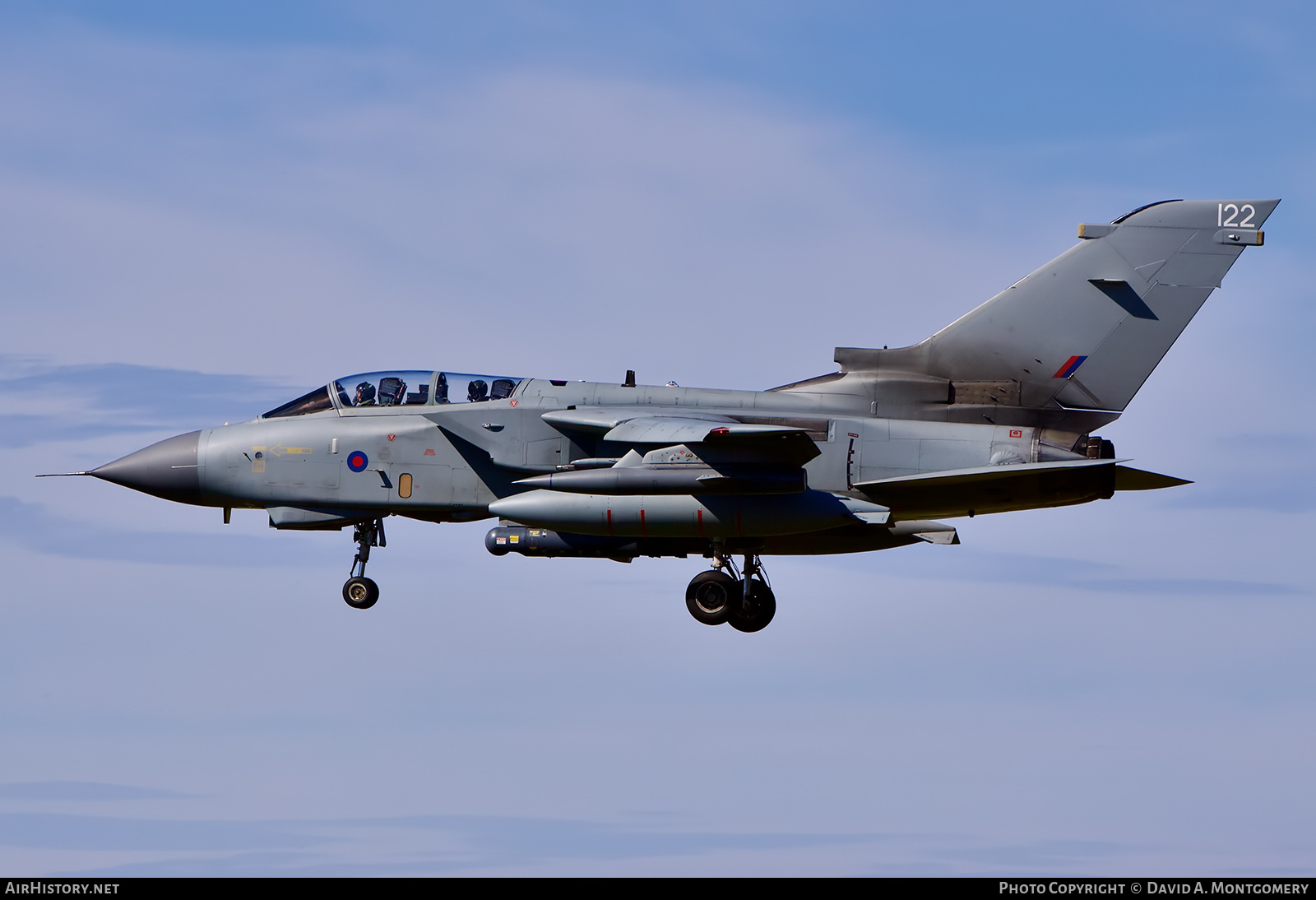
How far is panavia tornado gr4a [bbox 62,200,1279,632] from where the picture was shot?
2188 centimetres

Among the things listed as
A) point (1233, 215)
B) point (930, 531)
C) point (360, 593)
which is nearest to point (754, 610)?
point (930, 531)

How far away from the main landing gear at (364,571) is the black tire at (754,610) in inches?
206

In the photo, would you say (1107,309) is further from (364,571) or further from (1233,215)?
(364,571)

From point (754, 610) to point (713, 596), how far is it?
706mm

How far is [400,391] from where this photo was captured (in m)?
24.1

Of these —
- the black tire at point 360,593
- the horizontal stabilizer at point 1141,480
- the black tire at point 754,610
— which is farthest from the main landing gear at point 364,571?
the horizontal stabilizer at point 1141,480

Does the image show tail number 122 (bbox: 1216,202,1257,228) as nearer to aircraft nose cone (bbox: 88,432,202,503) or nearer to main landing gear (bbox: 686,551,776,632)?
main landing gear (bbox: 686,551,776,632)

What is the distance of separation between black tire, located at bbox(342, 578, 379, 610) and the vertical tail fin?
8.47 m

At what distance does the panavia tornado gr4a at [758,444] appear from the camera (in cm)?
2188

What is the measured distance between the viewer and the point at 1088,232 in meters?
23.2

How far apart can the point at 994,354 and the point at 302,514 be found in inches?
404

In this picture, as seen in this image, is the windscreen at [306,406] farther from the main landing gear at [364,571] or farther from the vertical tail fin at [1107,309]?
the vertical tail fin at [1107,309]
